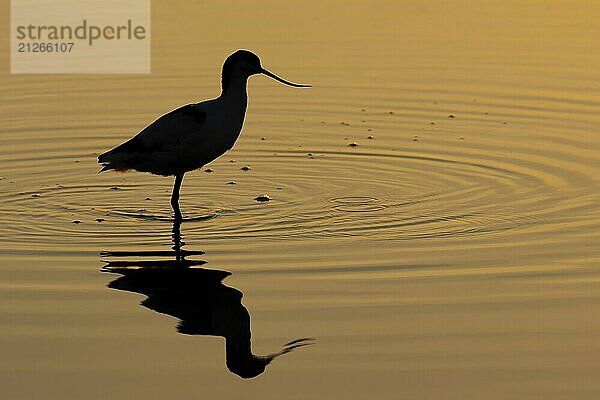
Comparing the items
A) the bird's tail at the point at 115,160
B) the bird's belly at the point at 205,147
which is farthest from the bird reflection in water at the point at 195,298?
the bird's tail at the point at 115,160

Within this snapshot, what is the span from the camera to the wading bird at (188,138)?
41.0 feet

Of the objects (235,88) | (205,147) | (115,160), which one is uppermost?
(235,88)

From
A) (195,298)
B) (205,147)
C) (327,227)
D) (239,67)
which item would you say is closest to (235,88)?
(239,67)

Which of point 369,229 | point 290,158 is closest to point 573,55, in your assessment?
point 290,158

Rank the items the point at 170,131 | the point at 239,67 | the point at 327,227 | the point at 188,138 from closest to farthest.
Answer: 1. the point at 327,227
2. the point at 188,138
3. the point at 170,131
4. the point at 239,67

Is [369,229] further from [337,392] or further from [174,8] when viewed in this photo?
[174,8]

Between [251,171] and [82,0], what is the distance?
1030cm

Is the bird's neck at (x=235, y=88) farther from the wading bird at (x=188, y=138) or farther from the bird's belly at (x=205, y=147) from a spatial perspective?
the bird's belly at (x=205, y=147)

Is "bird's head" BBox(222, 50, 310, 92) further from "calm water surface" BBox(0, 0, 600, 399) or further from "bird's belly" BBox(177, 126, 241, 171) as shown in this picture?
"calm water surface" BBox(0, 0, 600, 399)

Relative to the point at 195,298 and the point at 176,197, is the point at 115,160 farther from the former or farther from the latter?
the point at 195,298

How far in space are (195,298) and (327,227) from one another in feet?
7.08

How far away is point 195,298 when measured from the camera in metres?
9.54

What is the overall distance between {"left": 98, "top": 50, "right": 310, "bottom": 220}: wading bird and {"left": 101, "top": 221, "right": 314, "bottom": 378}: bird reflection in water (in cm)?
155

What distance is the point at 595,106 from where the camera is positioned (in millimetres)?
16031
